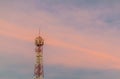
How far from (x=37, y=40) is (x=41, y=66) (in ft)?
29.7

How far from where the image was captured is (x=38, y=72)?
177500mm

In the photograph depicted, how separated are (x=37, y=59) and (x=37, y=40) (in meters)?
6.55

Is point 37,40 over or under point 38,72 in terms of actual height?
over

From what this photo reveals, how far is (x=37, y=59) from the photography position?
179000 millimetres

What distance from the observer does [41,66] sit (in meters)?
178

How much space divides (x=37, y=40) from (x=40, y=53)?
4597 millimetres

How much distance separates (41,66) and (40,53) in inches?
177

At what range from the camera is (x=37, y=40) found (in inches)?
7047

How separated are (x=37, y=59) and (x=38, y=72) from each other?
15.3 feet

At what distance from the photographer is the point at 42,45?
179375 mm

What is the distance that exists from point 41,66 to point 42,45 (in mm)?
7287

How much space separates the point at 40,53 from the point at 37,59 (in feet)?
7.61
